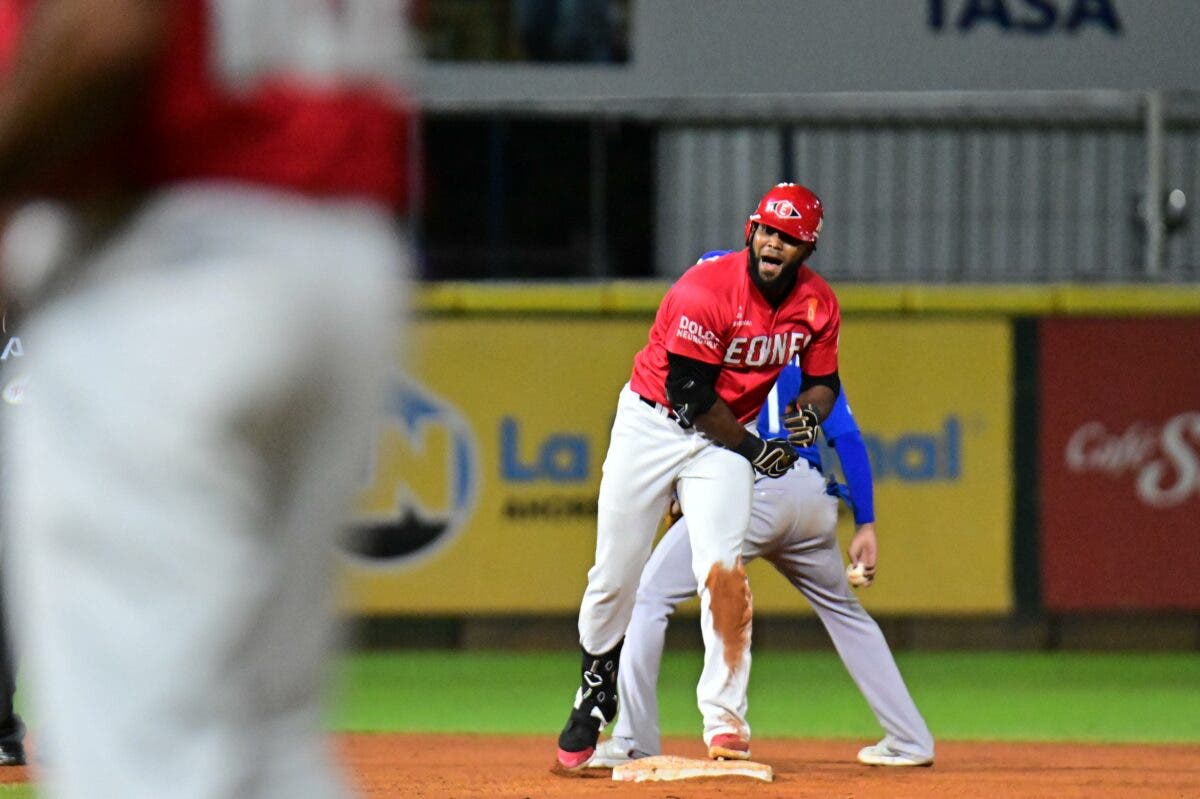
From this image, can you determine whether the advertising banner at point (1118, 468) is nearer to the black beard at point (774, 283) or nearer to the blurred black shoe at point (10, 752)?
the black beard at point (774, 283)

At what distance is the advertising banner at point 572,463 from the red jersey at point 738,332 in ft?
13.7

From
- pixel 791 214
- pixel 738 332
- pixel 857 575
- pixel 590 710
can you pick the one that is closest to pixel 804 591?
pixel 857 575

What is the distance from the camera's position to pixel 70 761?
6.23ft

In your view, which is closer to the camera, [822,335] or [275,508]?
[275,508]

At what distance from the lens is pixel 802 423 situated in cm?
729

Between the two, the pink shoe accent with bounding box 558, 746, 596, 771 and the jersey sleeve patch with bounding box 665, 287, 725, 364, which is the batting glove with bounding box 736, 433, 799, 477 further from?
the pink shoe accent with bounding box 558, 746, 596, 771

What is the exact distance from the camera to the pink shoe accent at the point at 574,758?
281 inches

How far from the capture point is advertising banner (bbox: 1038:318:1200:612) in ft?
38.3

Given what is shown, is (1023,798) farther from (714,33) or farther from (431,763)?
(714,33)

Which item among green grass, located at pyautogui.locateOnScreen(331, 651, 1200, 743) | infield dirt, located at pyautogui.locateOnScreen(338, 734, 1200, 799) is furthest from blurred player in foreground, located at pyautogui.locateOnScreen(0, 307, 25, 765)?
green grass, located at pyautogui.locateOnScreen(331, 651, 1200, 743)

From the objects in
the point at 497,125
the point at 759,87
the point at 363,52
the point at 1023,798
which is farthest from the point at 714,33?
the point at 363,52

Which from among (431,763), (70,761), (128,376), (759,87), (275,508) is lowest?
(431,763)

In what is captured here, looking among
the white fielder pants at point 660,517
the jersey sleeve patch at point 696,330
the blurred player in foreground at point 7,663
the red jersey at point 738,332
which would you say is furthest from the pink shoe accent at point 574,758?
the blurred player in foreground at point 7,663

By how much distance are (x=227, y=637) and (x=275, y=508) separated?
0.14 m
